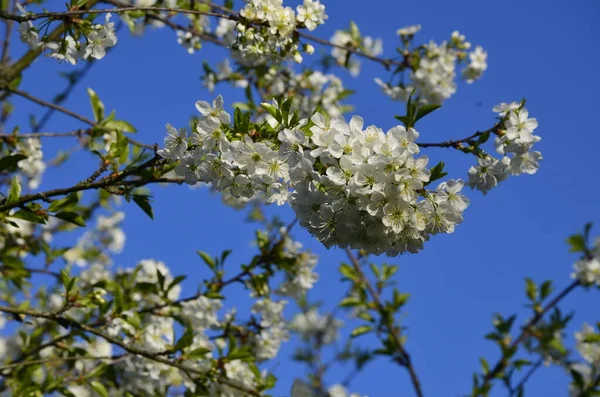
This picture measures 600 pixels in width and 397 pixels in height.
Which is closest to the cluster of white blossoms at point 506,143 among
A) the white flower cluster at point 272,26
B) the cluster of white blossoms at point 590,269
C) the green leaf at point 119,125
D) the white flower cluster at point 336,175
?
the white flower cluster at point 336,175

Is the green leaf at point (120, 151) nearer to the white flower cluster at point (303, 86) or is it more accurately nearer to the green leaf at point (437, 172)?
the green leaf at point (437, 172)

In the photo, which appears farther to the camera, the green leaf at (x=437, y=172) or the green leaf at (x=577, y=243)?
the green leaf at (x=577, y=243)

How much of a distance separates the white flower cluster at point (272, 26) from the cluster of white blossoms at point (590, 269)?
399 centimetres

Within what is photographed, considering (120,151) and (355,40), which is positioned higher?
(355,40)

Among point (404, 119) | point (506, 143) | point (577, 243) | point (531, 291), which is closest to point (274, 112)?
point (404, 119)

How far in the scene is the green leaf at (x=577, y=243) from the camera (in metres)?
6.02

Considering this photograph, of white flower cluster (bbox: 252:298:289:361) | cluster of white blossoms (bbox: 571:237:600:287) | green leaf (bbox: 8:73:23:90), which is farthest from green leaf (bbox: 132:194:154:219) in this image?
cluster of white blossoms (bbox: 571:237:600:287)

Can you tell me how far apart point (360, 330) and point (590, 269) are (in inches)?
105

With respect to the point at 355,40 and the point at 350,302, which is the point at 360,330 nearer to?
the point at 350,302

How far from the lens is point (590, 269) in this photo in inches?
235

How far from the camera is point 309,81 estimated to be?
5.57 meters

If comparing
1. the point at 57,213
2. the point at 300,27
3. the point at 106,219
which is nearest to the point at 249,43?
the point at 300,27

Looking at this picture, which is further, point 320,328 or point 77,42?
point 320,328

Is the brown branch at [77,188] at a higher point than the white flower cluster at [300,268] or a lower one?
lower
